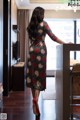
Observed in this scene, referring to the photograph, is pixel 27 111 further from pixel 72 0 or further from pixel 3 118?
pixel 72 0

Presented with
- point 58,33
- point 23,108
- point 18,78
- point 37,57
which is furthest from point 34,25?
point 58,33

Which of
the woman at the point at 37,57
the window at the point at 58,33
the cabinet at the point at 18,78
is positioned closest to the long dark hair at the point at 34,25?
the woman at the point at 37,57

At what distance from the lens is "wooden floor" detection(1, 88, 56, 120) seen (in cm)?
346

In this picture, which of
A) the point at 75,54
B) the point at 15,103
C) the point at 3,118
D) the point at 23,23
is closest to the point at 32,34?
the point at 3,118

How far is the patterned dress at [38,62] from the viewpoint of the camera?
3398 mm

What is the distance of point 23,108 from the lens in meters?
4.04

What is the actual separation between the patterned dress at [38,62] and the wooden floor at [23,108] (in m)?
0.46

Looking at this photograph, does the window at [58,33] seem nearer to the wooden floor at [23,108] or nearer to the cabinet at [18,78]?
the cabinet at [18,78]

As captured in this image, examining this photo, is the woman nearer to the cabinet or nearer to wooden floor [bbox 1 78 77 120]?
wooden floor [bbox 1 78 77 120]

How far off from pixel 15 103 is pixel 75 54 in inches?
227

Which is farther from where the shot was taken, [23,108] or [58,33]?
[58,33]

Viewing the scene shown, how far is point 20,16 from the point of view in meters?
8.84

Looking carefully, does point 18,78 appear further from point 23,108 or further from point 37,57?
point 37,57

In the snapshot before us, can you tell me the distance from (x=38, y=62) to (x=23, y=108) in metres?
1.05
